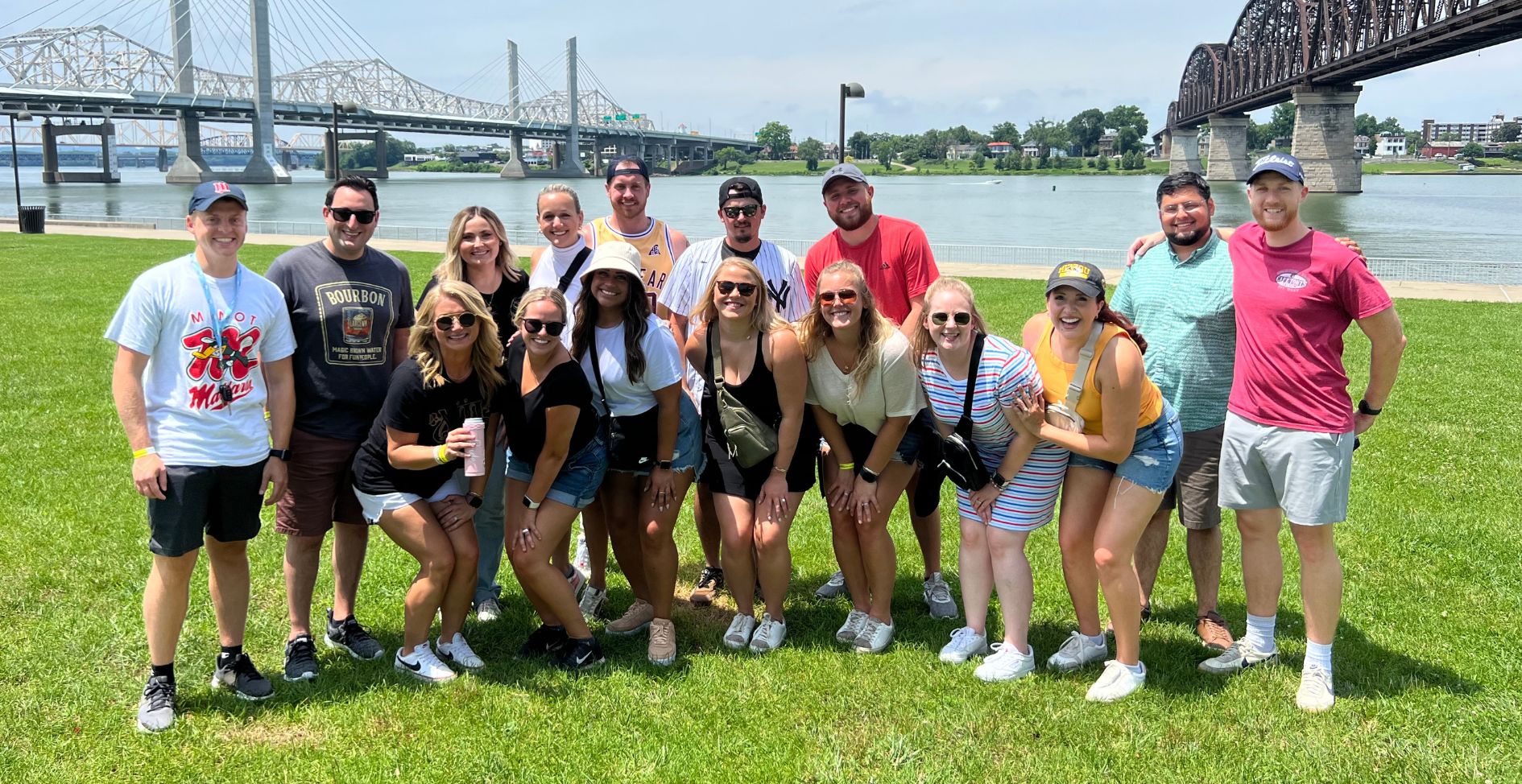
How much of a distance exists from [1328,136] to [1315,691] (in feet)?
270

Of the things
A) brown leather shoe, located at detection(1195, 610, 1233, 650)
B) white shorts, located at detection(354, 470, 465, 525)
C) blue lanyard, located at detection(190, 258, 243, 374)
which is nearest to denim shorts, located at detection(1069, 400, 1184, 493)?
brown leather shoe, located at detection(1195, 610, 1233, 650)

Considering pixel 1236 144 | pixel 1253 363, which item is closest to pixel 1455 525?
pixel 1253 363

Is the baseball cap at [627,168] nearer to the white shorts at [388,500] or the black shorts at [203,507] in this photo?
the white shorts at [388,500]

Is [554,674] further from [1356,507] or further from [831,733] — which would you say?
[1356,507]

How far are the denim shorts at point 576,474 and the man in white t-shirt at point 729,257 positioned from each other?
0.67 meters

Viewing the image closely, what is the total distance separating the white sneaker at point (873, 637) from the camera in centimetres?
434

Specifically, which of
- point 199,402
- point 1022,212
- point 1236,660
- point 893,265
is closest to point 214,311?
point 199,402

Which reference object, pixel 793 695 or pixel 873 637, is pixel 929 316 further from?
pixel 793 695

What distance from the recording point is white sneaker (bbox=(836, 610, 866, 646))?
443 centimetres

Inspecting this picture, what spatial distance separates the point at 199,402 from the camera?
348 cm

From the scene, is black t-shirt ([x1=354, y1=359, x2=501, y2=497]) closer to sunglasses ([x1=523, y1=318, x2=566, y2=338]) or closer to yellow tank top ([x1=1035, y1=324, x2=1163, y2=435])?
A: sunglasses ([x1=523, y1=318, x2=566, y2=338])

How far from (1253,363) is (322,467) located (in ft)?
11.7

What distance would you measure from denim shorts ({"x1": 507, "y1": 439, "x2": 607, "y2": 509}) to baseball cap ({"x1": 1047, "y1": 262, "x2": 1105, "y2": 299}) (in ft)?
6.16

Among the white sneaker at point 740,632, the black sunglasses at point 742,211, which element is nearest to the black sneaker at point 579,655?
the white sneaker at point 740,632
